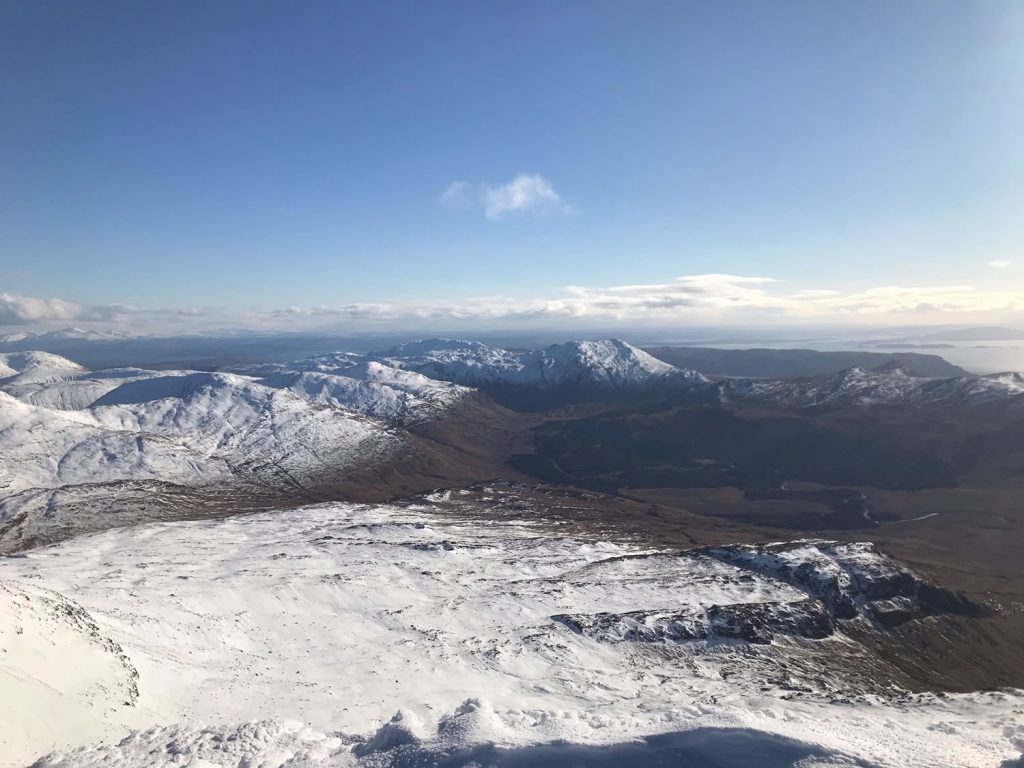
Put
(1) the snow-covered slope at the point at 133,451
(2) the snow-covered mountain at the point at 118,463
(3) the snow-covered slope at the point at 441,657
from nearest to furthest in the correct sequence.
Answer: (3) the snow-covered slope at the point at 441,657 → (2) the snow-covered mountain at the point at 118,463 → (1) the snow-covered slope at the point at 133,451

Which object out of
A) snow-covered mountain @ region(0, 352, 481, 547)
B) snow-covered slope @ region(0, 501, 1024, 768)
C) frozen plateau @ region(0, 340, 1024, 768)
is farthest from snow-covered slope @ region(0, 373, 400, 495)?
snow-covered slope @ region(0, 501, 1024, 768)

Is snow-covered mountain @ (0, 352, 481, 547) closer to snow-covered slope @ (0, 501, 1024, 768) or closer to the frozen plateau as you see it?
the frozen plateau

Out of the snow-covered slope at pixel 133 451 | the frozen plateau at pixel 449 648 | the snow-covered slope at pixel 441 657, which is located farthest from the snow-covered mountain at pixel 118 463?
the snow-covered slope at pixel 441 657

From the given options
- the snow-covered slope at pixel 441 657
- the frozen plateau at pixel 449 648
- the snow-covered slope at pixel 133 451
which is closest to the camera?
the frozen plateau at pixel 449 648

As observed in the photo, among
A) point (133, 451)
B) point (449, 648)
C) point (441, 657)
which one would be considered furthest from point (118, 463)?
point (441, 657)

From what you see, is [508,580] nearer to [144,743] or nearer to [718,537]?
[144,743]

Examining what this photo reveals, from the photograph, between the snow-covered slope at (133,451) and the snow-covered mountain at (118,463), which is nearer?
the snow-covered mountain at (118,463)

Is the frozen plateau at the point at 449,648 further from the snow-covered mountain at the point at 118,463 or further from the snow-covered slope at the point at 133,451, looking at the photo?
the snow-covered slope at the point at 133,451
